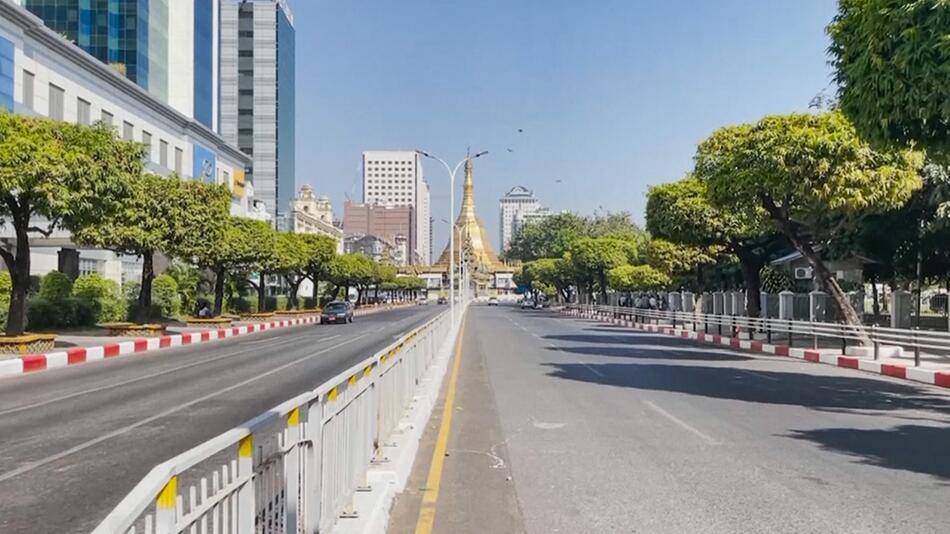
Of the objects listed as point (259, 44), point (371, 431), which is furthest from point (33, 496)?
point (259, 44)

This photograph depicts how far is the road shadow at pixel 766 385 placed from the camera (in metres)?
14.2

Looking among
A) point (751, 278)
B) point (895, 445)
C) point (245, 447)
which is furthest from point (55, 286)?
point (245, 447)

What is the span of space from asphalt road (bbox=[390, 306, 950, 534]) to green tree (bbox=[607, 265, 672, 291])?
44.7 metres

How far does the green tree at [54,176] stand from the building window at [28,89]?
19171 mm

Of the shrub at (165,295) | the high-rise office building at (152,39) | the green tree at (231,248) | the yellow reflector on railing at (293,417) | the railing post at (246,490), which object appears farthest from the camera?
→ the high-rise office building at (152,39)

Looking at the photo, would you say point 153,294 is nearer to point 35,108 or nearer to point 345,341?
point 35,108

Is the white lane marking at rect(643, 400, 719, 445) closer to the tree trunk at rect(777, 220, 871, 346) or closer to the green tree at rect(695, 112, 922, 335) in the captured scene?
the green tree at rect(695, 112, 922, 335)

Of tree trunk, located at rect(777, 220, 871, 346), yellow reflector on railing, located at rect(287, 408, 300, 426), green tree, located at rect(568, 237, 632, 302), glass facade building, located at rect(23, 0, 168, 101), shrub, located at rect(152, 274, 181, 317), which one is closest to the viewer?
yellow reflector on railing, located at rect(287, 408, 300, 426)

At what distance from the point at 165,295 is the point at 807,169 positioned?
3219 cm

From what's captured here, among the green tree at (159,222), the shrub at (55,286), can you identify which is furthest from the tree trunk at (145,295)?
the shrub at (55,286)

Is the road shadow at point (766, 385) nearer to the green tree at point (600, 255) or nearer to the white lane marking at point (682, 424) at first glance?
the white lane marking at point (682, 424)

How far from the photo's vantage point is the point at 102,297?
1454 inches

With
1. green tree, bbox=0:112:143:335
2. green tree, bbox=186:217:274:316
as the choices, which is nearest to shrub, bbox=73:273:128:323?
green tree, bbox=186:217:274:316

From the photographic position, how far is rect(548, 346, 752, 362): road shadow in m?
24.5
